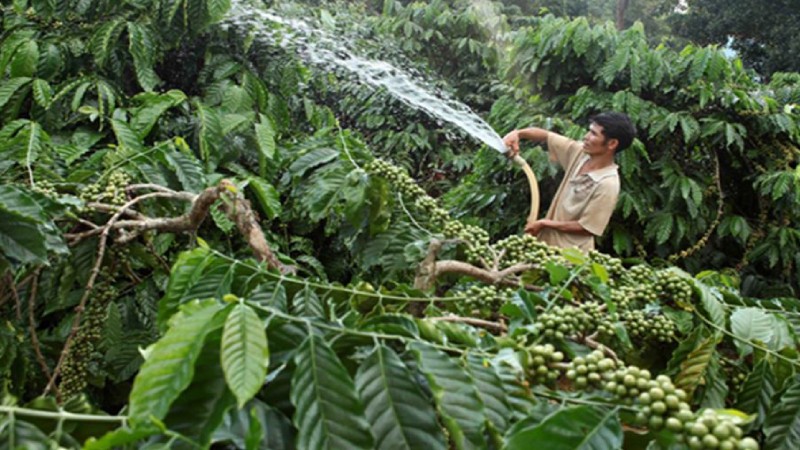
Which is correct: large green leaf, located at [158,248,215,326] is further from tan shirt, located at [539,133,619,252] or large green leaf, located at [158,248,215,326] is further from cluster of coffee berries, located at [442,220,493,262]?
tan shirt, located at [539,133,619,252]

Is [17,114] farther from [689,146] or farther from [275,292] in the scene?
[689,146]

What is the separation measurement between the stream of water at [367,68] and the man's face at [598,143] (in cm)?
65

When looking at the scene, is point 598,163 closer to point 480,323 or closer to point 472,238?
point 472,238

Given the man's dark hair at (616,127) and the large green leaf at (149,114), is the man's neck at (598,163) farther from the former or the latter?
the large green leaf at (149,114)

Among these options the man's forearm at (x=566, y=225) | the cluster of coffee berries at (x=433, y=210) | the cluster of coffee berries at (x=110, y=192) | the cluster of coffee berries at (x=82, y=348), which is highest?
the cluster of coffee berries at (x=433, y=210)

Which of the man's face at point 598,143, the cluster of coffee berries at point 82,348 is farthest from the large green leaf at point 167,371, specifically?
the man's face at point 598,143

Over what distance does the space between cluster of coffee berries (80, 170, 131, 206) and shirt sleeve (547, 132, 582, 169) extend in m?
2.05

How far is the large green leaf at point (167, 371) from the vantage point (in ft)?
1.80

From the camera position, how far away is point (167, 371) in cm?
57

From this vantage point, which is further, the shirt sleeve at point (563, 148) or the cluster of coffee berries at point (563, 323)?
the shirt sleeve at point (563, 148)

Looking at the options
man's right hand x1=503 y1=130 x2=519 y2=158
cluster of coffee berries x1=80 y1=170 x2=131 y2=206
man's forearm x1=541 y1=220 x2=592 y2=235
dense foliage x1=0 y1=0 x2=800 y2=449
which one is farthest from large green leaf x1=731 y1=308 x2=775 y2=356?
man's right hand x1=503 y1=130 x2=519 y2=158

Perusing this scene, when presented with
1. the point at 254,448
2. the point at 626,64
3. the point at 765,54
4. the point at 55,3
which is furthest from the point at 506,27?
the point at 765,54

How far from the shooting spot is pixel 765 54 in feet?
32.8

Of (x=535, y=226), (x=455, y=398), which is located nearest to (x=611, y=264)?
(x=455, y=398)
